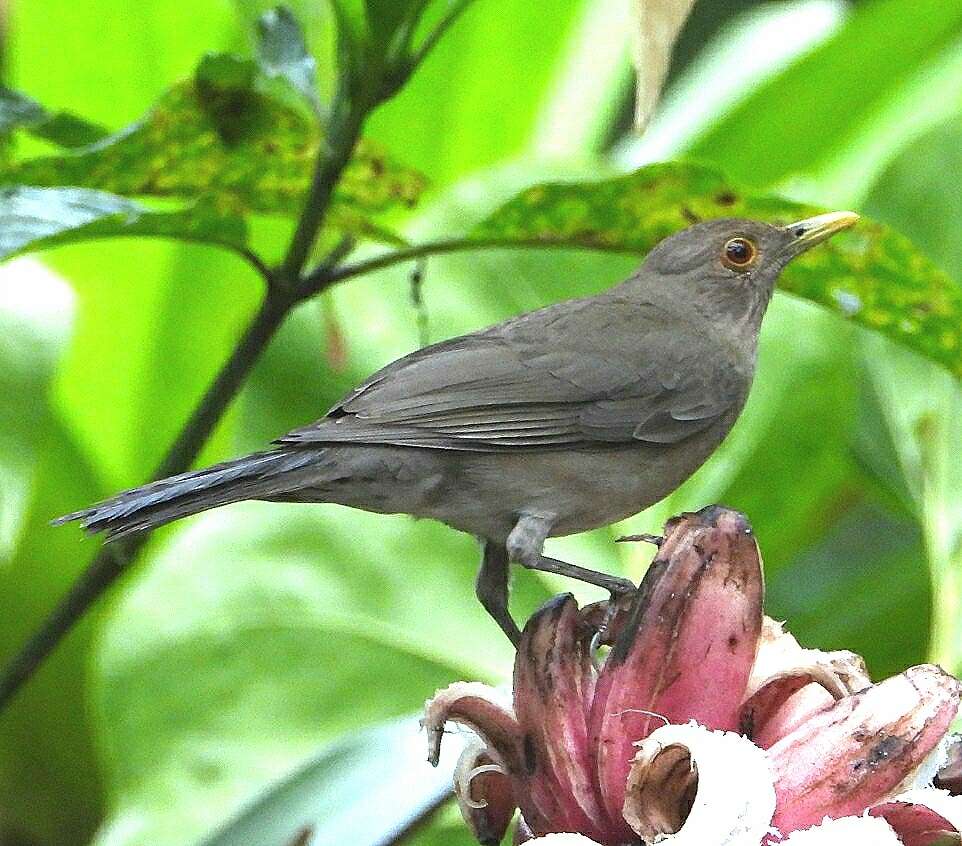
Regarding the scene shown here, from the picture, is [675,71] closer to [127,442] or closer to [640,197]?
[127,442]

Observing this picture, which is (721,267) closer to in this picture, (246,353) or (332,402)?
(332,402)

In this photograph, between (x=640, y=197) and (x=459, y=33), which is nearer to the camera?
(x=640, y=197)

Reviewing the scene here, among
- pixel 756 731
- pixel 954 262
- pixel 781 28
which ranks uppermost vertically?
pixel 781 28

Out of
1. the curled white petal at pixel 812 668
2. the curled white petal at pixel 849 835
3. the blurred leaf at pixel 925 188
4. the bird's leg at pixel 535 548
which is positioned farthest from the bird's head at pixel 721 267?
the curled white petal at pixel 849 835

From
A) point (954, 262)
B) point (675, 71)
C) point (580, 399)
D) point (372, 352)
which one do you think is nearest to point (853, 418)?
point (954, 262)

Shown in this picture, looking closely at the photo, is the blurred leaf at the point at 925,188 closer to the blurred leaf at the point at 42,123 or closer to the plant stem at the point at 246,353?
the plant stem at the point at 246,353

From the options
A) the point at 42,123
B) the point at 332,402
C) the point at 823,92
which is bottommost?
the point at 332,402

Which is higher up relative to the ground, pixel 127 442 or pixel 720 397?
pixel 127 442

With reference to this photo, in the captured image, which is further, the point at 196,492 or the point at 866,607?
the point at 866,607

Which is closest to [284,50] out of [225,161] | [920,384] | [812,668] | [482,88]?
[225,161]
